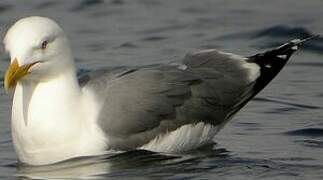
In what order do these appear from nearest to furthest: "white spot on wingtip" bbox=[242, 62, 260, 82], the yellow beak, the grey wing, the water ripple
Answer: the yellow beak → the grey wing → "white spot on wingtip" bbox=[242, 62, 260, 82] → the water ripple

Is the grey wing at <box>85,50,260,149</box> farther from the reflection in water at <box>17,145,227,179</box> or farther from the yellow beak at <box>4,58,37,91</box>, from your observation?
the yellow beak at <box>4,58,37,91</box>

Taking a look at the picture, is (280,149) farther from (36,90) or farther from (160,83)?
(36,90)

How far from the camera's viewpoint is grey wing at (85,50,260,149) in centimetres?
812

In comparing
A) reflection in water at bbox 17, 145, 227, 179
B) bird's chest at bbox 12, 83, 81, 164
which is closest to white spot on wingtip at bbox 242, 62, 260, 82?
reflection in water at bbox 17, 145, 227, 179

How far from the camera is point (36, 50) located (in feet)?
25.6

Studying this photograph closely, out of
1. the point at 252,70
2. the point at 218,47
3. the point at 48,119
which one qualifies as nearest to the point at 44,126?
the point at 48,119

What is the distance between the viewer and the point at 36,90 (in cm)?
815

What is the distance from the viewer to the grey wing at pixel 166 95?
8.12 meters

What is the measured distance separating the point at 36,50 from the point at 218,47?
4.39m

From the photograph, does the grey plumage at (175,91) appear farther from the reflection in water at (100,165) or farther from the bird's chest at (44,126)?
the bird's chest at (44,126)

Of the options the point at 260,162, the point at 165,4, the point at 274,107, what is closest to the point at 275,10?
the point at 165,4

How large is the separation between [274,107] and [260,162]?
1.71m

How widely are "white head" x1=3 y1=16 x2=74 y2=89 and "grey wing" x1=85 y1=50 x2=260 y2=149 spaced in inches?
14.2

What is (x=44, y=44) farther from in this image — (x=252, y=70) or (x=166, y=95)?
(x=252, y=70)
